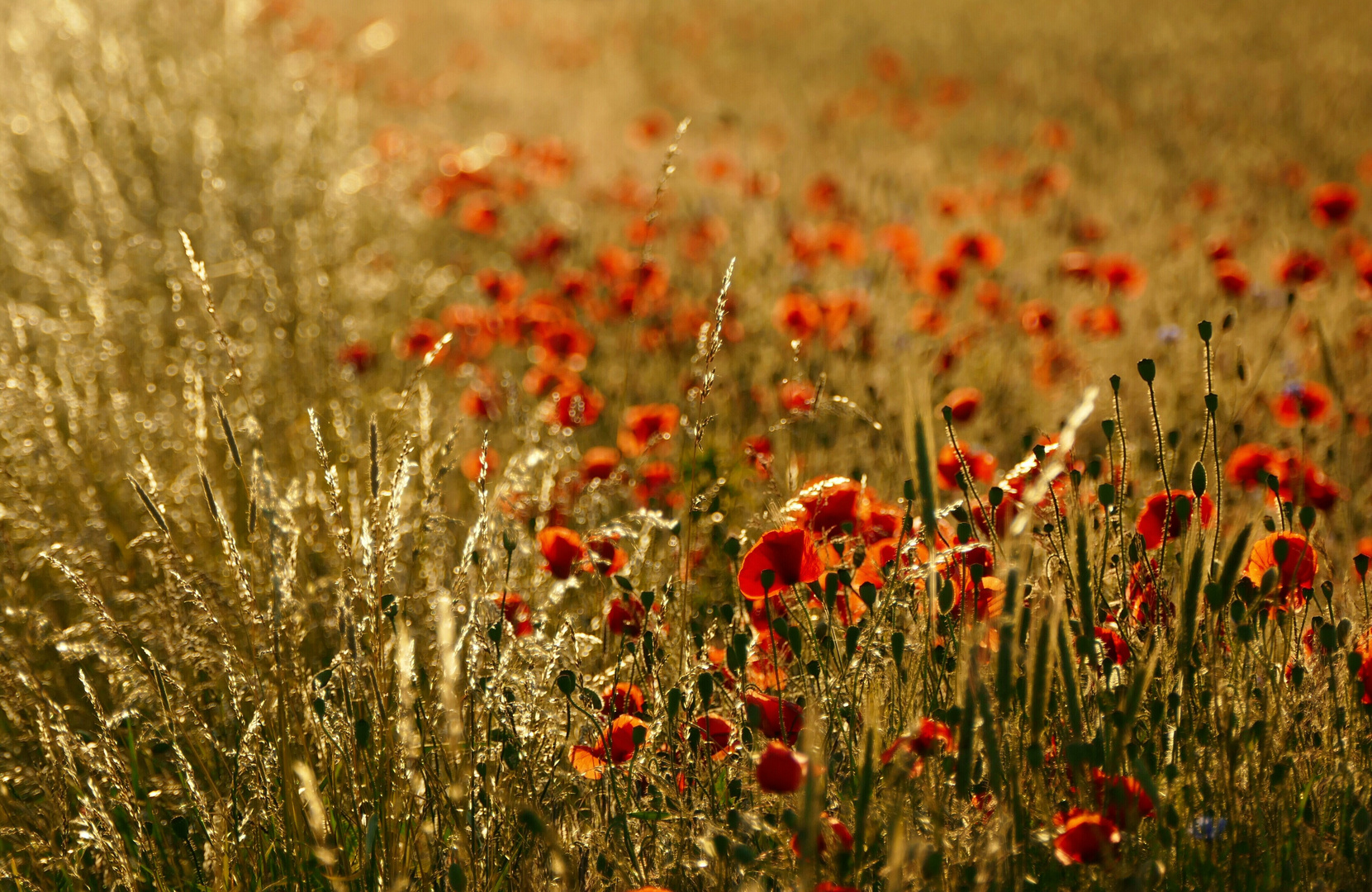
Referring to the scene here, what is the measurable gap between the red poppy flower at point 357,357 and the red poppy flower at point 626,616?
1.44m

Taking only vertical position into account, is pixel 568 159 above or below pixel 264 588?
above

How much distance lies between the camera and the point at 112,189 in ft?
9.09

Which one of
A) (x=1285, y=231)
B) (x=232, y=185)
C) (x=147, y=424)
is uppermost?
(x=232, y=185)

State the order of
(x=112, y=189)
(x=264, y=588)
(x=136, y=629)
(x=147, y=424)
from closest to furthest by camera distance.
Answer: (x=264, y=588), (x=136, y=629), (x=147, y=424), (x=112, y=189)

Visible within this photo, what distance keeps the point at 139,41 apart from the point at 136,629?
3638 mm

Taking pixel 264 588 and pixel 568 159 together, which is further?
pixel 568 159

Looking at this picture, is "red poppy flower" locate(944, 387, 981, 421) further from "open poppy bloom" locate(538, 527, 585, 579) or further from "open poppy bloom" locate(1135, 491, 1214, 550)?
"open poppy bloom" locate(538, 527, 585, 579)

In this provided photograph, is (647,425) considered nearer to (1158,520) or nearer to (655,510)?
(655,510)

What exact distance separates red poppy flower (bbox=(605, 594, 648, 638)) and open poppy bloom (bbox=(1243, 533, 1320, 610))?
2.62 ft

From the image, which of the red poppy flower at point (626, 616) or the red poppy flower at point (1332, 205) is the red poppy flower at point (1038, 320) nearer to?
A: the red poppy flower at point (1332, 205)

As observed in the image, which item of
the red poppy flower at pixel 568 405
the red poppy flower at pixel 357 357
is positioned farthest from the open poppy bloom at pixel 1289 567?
the red poppy flower at pixel 357 357

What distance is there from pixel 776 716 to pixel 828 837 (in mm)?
157

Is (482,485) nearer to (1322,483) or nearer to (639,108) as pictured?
(1322,483)

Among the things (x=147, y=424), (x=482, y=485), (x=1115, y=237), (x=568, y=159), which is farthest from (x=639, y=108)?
(x=482, y=485)
